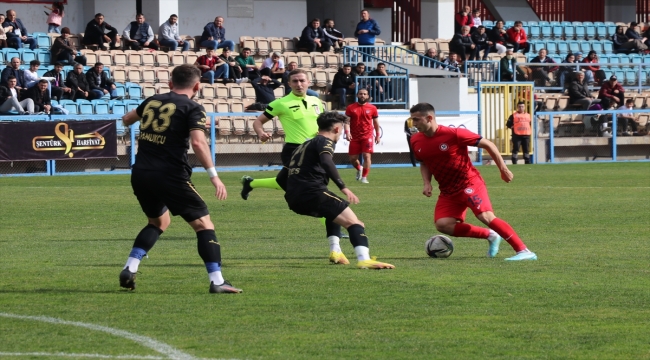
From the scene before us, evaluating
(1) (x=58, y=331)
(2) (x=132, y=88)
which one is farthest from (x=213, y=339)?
(2) (x=132, y=88)

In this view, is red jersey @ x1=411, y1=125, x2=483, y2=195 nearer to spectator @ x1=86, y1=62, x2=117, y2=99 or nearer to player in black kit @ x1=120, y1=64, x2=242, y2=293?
player in black kit @ x1=120, y1=64, x2=242, y2=293

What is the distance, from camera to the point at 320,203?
9547 millimetres

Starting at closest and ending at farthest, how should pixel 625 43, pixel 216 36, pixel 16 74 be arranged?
1. pixel 16 74
2. pixel 216 36
3. pixel 625 43

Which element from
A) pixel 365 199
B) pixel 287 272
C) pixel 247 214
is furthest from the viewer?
pixel 365 199

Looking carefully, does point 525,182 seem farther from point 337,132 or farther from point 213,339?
point 213,339

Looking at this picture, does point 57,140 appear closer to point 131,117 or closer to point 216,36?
point 216,36

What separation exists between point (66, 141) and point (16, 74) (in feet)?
7.32

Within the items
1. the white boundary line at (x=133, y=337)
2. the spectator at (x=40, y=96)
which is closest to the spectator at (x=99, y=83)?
the spectator at (x=40, y=96)

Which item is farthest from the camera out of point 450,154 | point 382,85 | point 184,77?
point 382,85

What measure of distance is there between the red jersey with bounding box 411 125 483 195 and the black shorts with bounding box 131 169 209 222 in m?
3.03

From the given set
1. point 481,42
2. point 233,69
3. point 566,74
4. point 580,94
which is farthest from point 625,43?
point 233,69

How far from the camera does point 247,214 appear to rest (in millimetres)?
15898

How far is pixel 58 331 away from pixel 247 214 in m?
9.26

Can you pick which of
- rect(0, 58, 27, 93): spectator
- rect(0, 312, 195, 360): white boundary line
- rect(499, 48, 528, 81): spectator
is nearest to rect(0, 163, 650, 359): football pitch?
rect(0, 312, 195, 360): white boundary line
